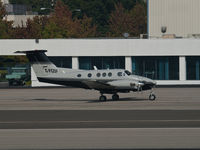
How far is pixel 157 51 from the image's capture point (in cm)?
7144

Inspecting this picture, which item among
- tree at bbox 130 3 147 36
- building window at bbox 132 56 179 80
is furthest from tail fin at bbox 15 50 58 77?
tree at bbox 130 3 147 36

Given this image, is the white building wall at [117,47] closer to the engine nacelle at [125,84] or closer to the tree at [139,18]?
the engine nacelle at [125,84]

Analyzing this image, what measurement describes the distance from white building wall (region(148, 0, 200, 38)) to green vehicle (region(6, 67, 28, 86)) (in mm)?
18932

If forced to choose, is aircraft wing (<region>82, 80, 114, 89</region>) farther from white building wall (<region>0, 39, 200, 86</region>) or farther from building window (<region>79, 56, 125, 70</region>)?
building window (<region>79, 56, 125, 70</region>)

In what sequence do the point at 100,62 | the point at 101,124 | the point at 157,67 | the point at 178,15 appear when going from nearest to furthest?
the point at 101,124
the point at 157,67
the point at 100,62
the point at 178,15

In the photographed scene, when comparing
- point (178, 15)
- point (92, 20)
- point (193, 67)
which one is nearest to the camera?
point (193, 67)

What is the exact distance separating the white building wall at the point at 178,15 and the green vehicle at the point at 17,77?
1893cm

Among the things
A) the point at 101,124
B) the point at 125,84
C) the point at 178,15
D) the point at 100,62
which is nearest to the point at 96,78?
the point at 125,84

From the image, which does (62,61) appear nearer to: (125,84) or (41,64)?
(41,64)

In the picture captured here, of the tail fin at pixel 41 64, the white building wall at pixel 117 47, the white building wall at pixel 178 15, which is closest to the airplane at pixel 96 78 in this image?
the tail fin at pixel 41 64

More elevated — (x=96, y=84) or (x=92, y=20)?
(x=92, y=20)

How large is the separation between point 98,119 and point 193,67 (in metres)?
40.3

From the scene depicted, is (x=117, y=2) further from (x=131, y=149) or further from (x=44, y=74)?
(x=131, y=149)

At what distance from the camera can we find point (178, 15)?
8175 cm
